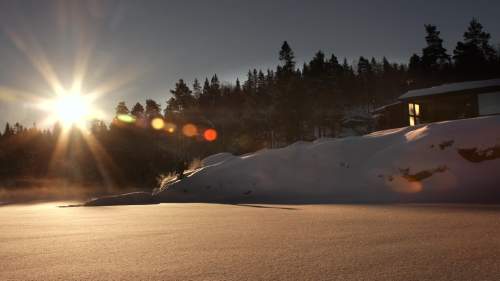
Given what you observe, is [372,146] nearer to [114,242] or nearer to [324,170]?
[324,170]

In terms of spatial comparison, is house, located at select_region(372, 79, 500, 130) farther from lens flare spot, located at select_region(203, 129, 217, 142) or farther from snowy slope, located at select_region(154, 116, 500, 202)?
lens flare spot, located at select_region(203, 129, 217, 142)

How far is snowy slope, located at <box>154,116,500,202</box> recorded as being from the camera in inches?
374

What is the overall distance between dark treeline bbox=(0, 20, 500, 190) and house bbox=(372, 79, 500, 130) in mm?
17904

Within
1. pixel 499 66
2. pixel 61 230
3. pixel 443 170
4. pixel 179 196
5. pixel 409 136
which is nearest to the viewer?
pixel 61 230

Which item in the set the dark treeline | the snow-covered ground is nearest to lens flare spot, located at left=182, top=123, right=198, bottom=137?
the dark treeline

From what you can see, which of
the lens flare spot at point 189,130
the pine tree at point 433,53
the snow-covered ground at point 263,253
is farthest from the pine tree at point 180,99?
the snow-covered ground at point 263,253

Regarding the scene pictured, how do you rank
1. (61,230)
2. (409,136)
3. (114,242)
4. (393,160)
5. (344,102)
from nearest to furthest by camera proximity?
(114,242), (61,230), (393,160), (409,136), (344,102)

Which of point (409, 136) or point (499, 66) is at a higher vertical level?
point (499, 66)

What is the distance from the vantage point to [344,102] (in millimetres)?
84812

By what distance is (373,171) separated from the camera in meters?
11.0

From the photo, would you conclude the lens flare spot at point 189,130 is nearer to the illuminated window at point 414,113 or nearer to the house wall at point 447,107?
the illuminated window at point 414,113

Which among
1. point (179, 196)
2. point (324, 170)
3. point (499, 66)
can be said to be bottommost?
point (179, 196)

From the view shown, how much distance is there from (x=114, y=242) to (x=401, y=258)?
2.22 m

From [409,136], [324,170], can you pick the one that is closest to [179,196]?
[324,170]
